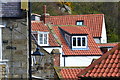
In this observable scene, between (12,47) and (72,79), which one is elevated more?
(12,47)

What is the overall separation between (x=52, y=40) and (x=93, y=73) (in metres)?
18.0

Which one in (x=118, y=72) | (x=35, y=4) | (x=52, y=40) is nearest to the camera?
(x=118, y=72)

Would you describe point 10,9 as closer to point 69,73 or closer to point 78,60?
point 69,73

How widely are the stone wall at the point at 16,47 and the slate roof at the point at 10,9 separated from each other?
0.59ft

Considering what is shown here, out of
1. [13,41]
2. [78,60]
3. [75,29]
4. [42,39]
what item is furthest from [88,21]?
[13,41]

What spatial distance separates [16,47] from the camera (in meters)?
16.2

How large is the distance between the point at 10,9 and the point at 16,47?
3.50ft

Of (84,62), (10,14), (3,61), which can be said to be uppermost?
(10,14)

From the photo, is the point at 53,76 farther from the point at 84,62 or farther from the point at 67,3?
the point at 67,3

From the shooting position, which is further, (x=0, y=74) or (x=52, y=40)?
(x=52, y=40)

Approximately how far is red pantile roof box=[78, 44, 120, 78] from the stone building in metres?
3.57

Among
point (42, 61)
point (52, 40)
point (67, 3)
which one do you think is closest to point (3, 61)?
point (42, 61)

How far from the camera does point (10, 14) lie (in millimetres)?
16328

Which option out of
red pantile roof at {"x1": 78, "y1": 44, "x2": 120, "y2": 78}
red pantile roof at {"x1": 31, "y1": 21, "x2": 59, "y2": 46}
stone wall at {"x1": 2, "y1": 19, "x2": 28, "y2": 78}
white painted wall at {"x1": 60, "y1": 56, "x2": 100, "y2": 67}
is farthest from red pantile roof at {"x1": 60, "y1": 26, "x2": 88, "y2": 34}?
red pantile roof at {"x1": 78, "y1": 44, "x2": 120, "y2": 78}
